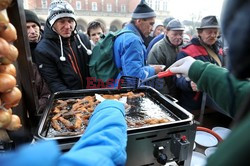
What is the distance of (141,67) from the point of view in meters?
1.93

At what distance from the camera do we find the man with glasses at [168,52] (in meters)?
2.44

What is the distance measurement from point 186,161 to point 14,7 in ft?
3.92

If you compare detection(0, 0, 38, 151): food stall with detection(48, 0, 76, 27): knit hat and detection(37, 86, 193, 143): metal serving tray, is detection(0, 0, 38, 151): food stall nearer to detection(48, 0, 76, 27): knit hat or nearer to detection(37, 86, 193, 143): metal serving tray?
detection(37, 86, 193, 143): metal serving tray

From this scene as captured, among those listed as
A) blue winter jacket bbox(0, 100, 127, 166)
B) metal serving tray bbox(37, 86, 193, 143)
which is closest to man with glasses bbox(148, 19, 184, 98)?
metal serving tray bbox(37, 86, 193, 143)

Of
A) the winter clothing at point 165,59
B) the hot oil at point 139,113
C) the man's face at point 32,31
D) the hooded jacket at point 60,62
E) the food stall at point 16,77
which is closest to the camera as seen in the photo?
the food stall at point 16,77

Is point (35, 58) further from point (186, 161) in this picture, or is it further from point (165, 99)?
point (186, 161)

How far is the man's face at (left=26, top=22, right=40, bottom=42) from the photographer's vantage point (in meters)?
2.05

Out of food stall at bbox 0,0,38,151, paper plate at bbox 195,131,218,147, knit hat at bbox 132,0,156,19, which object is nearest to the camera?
food stall at bbox 0,0,38,151

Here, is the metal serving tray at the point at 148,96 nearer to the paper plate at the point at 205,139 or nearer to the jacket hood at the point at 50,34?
the paper plate at the point at 205,139

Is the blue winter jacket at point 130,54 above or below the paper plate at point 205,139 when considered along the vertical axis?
above

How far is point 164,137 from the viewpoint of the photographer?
1.03 m

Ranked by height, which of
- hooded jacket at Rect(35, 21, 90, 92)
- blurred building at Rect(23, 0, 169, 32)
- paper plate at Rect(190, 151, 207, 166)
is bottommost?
paper plate at Rect(190, 151, 207, 166)

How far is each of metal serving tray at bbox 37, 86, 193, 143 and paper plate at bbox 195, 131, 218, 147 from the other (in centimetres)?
30

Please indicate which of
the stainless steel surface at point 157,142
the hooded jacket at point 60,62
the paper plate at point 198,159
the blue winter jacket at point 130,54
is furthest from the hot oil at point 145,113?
the hooded jacket at point 60,62
